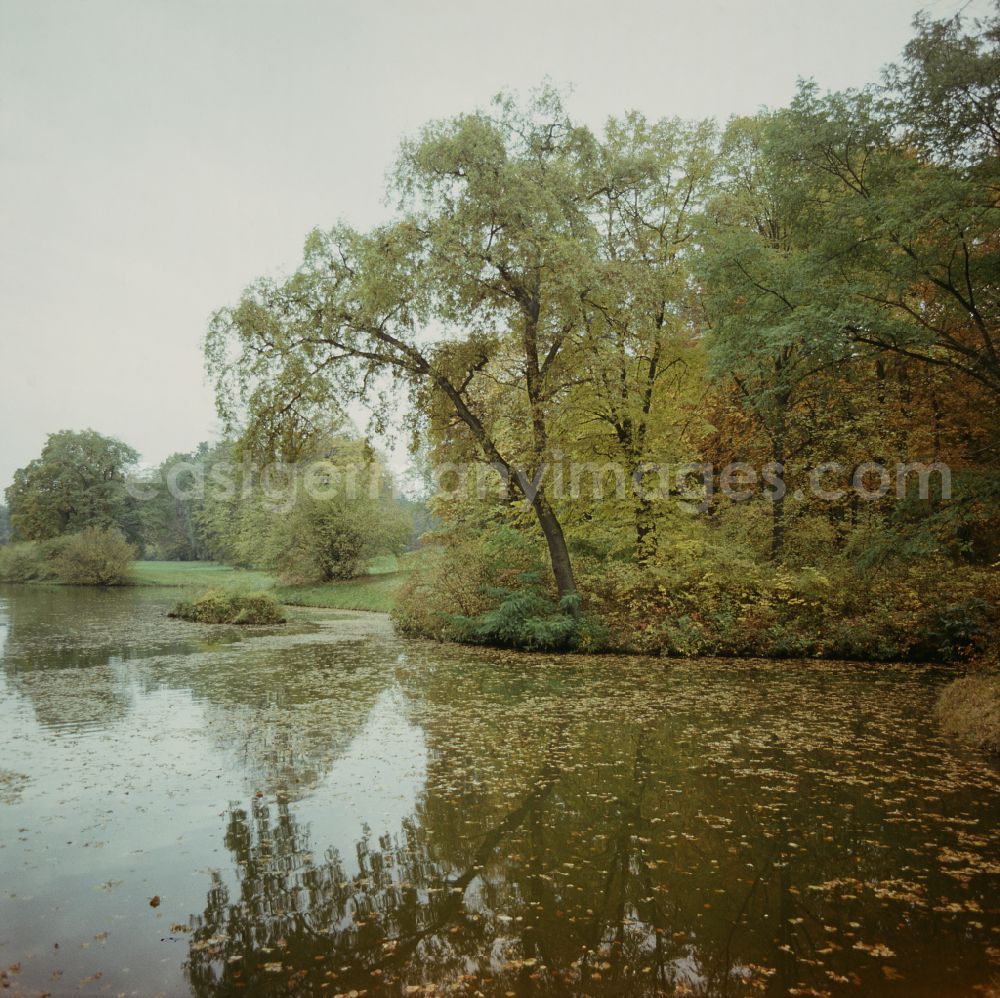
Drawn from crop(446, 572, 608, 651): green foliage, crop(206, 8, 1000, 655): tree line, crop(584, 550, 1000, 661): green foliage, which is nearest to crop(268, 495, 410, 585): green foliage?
crop(206, 8, 1000, 655): tree line

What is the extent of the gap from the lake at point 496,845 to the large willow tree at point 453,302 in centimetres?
798

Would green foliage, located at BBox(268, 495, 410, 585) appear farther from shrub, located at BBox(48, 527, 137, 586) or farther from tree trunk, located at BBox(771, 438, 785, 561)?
tree trunk, located at BBox(771, 438, 785, 561)

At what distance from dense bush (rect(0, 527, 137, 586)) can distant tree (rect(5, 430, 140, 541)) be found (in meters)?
4.57

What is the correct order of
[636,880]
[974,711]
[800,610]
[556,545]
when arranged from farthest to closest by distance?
1. [556,545]
2. [800,610]
3. [974,711]
4. [636,880]

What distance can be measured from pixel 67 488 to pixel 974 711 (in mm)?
59801

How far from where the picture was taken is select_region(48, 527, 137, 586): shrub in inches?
1681

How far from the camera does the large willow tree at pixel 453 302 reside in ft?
50.6

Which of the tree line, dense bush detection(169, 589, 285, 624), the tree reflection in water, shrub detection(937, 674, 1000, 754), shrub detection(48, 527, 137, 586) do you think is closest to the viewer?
the tree reflection in water

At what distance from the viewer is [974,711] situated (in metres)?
8.84

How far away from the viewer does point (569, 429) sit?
1795cm

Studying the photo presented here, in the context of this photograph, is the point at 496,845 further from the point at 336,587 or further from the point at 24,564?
the point at 24,564

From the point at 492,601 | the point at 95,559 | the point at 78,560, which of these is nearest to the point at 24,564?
the point at 78,560

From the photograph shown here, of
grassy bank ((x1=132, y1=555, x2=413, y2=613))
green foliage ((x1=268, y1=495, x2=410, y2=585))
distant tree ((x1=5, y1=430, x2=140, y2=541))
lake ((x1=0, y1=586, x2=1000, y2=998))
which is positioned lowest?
grassy bank ((x1=132, y1=555, x2=413, y2=613))

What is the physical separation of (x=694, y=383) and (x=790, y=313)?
7.00m
